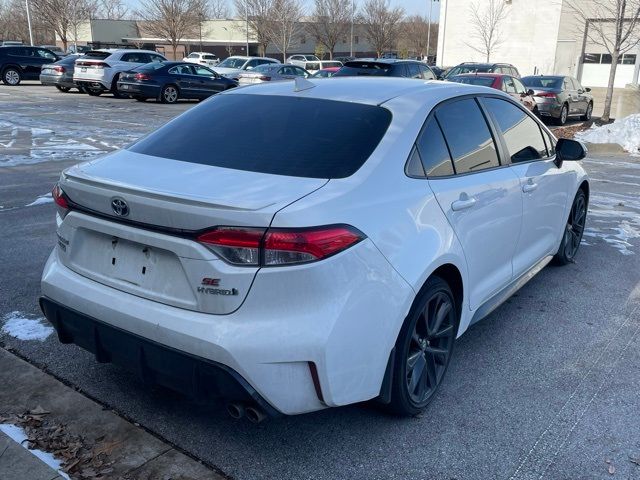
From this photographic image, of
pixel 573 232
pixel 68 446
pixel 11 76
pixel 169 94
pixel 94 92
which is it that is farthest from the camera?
pixel 11 76

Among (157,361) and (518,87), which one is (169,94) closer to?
(518,87)

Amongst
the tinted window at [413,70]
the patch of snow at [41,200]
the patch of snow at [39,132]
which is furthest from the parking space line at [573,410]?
the tinted window at [413,70]

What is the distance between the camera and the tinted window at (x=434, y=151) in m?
3.34

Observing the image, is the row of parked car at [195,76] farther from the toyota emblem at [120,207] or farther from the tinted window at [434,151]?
the toyota emblem at [120,207]

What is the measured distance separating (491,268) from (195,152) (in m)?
1.91

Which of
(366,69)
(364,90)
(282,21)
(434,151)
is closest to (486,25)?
(282,21)

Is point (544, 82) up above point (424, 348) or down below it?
above

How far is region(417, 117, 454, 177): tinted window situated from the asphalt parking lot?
124 cm

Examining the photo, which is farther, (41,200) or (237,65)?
(237,65)

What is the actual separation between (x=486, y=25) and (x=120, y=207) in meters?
44.2

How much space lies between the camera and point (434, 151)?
343cm

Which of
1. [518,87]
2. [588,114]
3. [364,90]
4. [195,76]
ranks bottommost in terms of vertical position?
[588,114]

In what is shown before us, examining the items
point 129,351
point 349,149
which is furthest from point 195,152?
point 129,351

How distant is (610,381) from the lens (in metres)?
3.73
